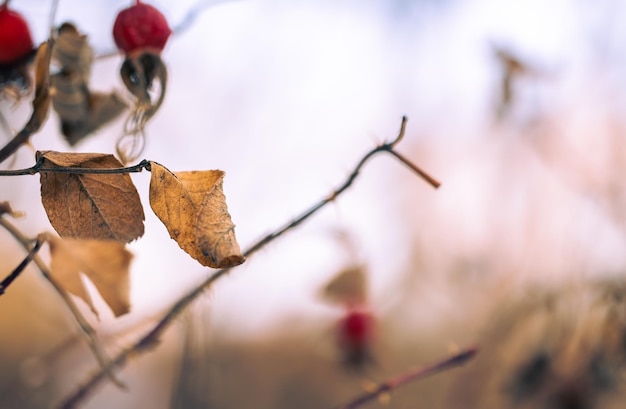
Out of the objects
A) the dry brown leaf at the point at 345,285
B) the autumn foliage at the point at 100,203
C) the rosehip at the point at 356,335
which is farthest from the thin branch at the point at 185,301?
the rosehip at the point at 356,335

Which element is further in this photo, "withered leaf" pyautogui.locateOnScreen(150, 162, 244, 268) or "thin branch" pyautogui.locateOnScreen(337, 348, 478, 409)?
"thin branch" pyautogui.locateOnScreen(337, 348, 478, 409)

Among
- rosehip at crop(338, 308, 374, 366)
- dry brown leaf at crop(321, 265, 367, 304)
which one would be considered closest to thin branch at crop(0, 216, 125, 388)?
dry brown leaf at crop(321, 265, 367, 304)

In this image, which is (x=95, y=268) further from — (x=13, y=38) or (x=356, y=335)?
(x=356, y=335)

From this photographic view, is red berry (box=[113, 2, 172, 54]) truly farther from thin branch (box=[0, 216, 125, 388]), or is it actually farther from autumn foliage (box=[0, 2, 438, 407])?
thin branch (box=[0, 216, 125, 388])

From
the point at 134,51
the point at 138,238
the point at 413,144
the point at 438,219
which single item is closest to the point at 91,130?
the point at 134,51

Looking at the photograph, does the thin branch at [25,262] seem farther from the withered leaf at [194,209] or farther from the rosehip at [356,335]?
the rosehip at [356,335]

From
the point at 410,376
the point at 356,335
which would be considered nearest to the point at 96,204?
the point at 410,376

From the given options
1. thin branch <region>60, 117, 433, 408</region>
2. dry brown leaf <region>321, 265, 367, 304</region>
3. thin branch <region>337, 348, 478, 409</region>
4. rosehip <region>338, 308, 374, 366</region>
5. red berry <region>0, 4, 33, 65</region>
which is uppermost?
red berry <region>0, 4, 33, 65</region>
